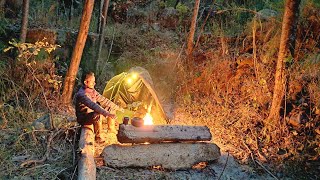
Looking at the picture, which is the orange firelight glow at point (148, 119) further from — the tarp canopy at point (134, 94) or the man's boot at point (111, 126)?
the man's boot at point (111, 126)

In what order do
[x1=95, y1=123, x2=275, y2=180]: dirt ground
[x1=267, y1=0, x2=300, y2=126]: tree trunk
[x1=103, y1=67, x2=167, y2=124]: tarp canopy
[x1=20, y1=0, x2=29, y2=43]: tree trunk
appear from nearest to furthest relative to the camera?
[x1=95, y1=123, x2=275, y2=180]: dirt ground < [x1=267, y1=0, x2=300, y2=126]: tree trunk < [x1=103, y1=67, x2=167, y2=124]: tarp canopy < [x1=20, y1=0, x2=29, y2=43]: tree trunk

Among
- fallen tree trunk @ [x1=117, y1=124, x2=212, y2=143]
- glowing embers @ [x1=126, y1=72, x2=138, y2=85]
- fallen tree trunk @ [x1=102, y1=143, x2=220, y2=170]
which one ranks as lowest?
fallen tree trunk @ [x1=102, y1=143, x2=220, y2=170]

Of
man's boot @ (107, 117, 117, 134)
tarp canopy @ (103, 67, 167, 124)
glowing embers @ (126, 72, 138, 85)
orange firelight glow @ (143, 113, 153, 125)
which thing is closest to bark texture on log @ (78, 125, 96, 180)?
man's boot @ (107, 117, 117, 134)

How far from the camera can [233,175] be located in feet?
16.8

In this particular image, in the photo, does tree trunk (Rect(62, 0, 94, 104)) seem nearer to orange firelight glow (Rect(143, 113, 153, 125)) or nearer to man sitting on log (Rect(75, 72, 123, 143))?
man sitting on log (Rect(75, 72, 123, 143))

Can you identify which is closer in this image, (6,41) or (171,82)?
(6,41)

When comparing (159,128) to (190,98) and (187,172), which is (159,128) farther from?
(190,98)

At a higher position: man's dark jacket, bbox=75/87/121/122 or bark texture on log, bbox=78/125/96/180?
man's dark jacket, bbox=75/87/121/122

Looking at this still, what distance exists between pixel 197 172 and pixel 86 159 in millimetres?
1986

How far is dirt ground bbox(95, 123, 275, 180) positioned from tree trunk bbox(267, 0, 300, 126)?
4.37 ft

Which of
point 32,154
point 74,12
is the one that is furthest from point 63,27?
point 32,154

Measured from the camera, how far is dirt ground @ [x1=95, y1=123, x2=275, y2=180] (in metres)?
4.77

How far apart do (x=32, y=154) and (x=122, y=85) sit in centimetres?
295

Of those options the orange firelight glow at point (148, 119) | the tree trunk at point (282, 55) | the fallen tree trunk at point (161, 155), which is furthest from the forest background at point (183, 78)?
the orange firelight glow at point (148, 119)
